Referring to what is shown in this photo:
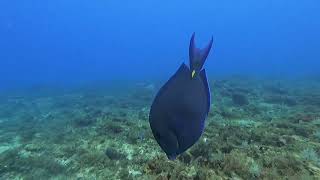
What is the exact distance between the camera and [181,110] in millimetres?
2844

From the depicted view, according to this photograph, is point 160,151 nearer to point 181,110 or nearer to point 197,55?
point 181,110

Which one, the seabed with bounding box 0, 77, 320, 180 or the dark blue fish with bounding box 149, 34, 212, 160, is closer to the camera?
the dark blue fish with bounding box 149, 34, 212, 160

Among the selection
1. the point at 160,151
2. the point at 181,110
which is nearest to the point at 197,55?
the point at 181,110

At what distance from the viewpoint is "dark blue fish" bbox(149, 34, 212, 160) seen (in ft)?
9.18

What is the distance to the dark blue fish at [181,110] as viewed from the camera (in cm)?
280

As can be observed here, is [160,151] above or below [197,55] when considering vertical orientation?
below

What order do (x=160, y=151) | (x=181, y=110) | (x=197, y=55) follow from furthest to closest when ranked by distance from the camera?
(x=160, y=151)
(x=181, y=110)
(x=197, y=55)

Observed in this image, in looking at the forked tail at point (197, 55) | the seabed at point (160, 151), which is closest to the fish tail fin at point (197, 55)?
the forked tail at point (197, 55)

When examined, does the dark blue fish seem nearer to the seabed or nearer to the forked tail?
the forked tail

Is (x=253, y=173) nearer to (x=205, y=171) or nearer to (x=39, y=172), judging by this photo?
(x=205, y=171)

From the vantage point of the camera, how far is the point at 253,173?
6.17 metres

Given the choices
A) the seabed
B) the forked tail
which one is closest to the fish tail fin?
the forked tail

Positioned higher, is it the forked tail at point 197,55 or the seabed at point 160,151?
the forked tail at point 197,55

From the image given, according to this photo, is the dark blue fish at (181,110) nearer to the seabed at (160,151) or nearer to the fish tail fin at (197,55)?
the fish tail fin at (197,55)
